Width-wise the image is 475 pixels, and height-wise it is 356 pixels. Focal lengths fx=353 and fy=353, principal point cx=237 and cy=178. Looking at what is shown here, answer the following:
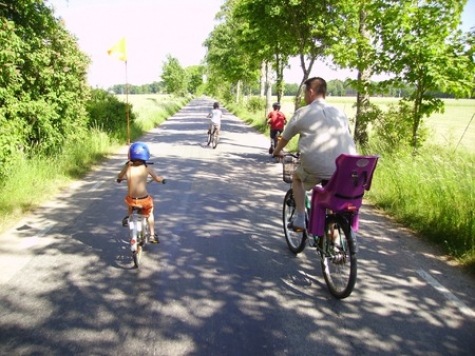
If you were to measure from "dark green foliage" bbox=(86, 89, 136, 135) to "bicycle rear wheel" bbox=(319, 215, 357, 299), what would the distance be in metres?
11.7

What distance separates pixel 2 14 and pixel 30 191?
3483 millimetres

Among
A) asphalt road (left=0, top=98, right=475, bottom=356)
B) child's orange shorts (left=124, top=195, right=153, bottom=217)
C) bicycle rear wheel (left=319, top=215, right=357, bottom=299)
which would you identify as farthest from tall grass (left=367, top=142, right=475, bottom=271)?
child's orange shorts (left=124, top=195, right=153, bottom=217)

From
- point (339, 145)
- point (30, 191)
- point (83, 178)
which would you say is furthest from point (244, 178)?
point (339, 145)

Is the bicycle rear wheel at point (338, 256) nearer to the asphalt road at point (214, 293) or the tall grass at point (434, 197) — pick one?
the asphalt road at point (214, 293)

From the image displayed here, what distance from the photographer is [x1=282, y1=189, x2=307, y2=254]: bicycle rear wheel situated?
439 cm

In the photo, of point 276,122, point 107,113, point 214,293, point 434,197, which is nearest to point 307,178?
point 214,293

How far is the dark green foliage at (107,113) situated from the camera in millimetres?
14066

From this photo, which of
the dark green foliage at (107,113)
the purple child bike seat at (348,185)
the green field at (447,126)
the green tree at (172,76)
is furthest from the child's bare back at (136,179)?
the green tree at (172,76)

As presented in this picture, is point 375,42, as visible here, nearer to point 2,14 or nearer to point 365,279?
point 365,279

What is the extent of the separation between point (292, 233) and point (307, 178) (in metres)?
1.09

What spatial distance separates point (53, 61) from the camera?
862 centimetres

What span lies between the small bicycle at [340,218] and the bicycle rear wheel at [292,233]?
271 millimetres

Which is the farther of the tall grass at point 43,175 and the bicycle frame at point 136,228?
the tall grass at point 43,175

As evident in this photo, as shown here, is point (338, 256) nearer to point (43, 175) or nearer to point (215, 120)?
point (43, 175)
